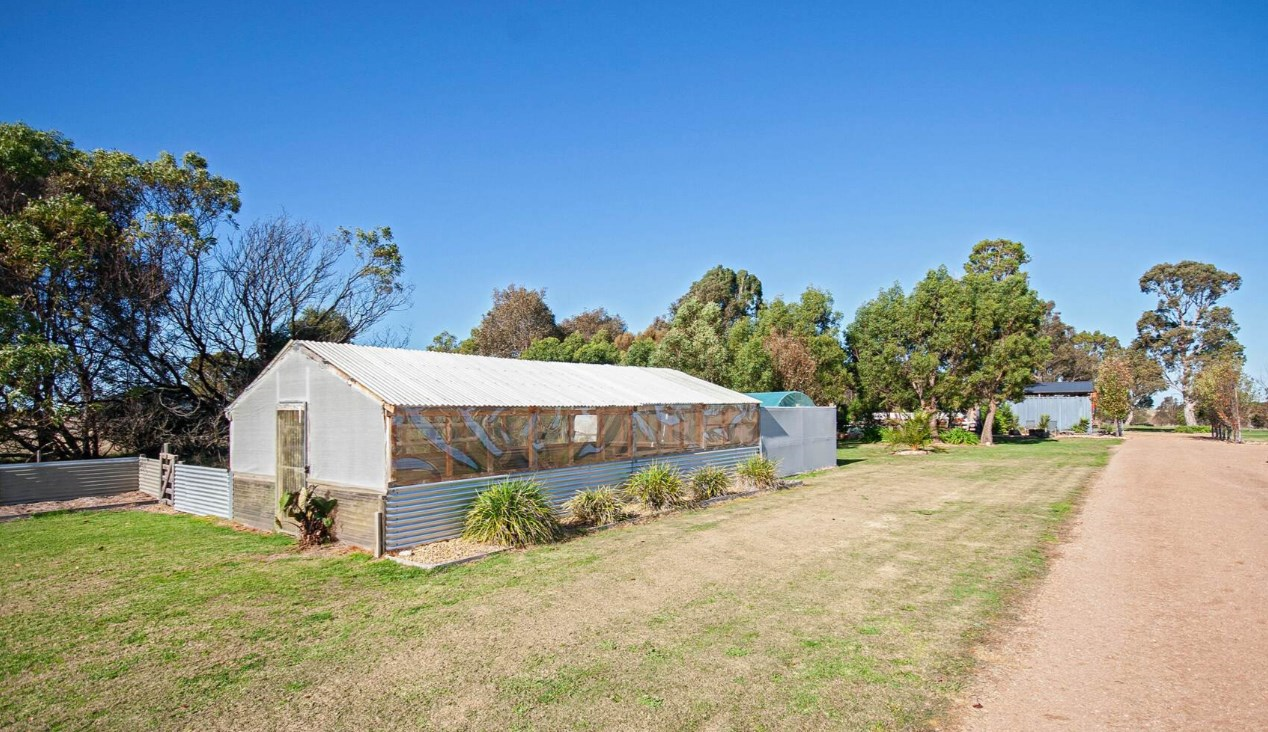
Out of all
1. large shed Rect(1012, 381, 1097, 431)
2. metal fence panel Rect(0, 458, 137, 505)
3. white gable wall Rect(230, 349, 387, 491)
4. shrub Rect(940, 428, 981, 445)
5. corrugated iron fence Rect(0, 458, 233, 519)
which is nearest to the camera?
white gable wall Rect(230, 349, 387, 491)

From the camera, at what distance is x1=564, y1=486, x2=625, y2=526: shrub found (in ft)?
39.2

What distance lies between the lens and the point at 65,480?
50.8ft

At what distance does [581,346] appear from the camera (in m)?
41.0

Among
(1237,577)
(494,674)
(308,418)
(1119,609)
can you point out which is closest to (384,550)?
(308,418)

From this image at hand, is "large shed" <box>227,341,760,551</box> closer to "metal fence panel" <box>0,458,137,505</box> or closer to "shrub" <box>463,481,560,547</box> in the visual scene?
"shrub" <box>463,481,560,547</box>

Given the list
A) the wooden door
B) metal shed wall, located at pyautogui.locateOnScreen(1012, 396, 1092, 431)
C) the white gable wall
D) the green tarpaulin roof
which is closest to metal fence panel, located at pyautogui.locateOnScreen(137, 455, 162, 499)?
the white gable wall

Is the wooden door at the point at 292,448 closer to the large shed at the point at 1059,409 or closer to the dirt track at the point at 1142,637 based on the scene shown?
the dirt track at the point at 1142,637

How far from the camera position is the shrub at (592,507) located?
12.0m

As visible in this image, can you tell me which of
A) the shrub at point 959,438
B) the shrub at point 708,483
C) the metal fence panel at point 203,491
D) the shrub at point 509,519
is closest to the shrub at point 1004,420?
the shrub at point 959,438

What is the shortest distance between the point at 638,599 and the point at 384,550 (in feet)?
14.1

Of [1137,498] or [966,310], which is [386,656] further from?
[966,310]

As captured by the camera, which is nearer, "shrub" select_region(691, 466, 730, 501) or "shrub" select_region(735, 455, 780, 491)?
"shrub" select_region(691, 466, 730, 501)

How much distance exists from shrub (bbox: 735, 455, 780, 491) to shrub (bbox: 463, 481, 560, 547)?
7.27 m

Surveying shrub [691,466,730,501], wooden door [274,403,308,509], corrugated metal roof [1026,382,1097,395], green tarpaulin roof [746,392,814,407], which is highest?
corrugated metal roof [1026,382,1097,395]
